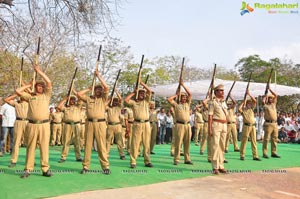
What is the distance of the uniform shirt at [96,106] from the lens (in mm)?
8016

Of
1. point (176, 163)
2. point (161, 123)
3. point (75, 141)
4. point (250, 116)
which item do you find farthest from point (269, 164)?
point (161, 123)

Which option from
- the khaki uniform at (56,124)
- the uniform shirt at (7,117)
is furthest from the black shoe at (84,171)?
the khaki uniform at (56,124)

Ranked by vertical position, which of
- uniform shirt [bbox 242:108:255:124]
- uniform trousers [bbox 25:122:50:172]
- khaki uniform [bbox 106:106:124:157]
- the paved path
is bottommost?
the paved path

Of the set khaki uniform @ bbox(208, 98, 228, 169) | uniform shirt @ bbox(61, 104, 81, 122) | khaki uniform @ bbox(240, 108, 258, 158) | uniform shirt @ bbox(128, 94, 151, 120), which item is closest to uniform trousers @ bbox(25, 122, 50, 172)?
uniform shirt @ bbox(128, 94, 151, 120)

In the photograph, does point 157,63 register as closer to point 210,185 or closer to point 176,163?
point 176,163

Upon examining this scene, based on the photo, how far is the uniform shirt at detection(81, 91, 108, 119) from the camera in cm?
802

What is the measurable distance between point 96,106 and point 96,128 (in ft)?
1.54

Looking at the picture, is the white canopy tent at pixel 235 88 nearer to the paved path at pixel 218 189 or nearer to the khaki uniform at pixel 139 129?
the khaki uniform at pixel 139 129

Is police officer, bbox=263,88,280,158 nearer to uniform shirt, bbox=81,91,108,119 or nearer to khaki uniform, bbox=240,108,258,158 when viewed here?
khaki uniform, bbox=240,108,258,158

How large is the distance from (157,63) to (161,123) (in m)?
17.7

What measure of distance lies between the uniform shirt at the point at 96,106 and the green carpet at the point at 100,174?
1214mm

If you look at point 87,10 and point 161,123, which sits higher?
point 87,10

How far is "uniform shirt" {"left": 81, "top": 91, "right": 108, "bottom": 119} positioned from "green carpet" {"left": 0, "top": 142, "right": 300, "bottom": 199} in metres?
1.21

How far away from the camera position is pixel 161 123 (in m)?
17.5
